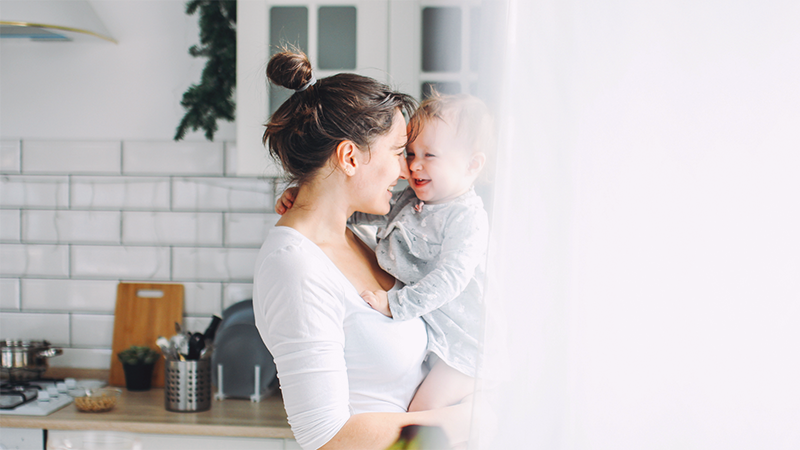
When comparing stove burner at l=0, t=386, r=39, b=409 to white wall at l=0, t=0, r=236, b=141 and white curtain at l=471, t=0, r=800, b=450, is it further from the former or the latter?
white curtain at l=471, t=0, r=800, b=450

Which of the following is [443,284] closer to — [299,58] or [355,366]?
[355,366]

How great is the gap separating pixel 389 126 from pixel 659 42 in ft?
1.80

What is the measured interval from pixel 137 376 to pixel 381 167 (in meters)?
1.32

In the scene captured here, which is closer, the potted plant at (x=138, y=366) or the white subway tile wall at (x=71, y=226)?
the potted plant at (x=138, y=366)

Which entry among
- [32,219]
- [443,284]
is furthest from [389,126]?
[32,219]

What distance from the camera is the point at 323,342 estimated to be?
2.29ft

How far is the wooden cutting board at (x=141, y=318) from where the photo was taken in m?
1.76

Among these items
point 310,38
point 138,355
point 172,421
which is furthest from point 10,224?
point 310,38

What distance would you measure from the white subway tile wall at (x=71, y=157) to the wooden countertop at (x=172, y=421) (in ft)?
2.63

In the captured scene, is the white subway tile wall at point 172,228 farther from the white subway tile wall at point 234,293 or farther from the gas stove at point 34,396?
the gas stove at point 34,396

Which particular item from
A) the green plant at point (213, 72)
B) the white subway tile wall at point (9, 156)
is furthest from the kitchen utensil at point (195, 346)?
the white subway tile wall at point (9, 156)

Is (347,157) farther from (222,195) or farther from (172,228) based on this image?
(172,228)

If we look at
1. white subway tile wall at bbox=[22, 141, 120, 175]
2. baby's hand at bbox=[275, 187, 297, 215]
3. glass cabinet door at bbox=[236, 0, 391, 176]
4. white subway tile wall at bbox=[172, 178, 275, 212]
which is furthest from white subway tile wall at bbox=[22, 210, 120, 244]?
baby's hand at bbox=[275, 187, 297, 215]

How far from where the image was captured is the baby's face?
722 millimetres
